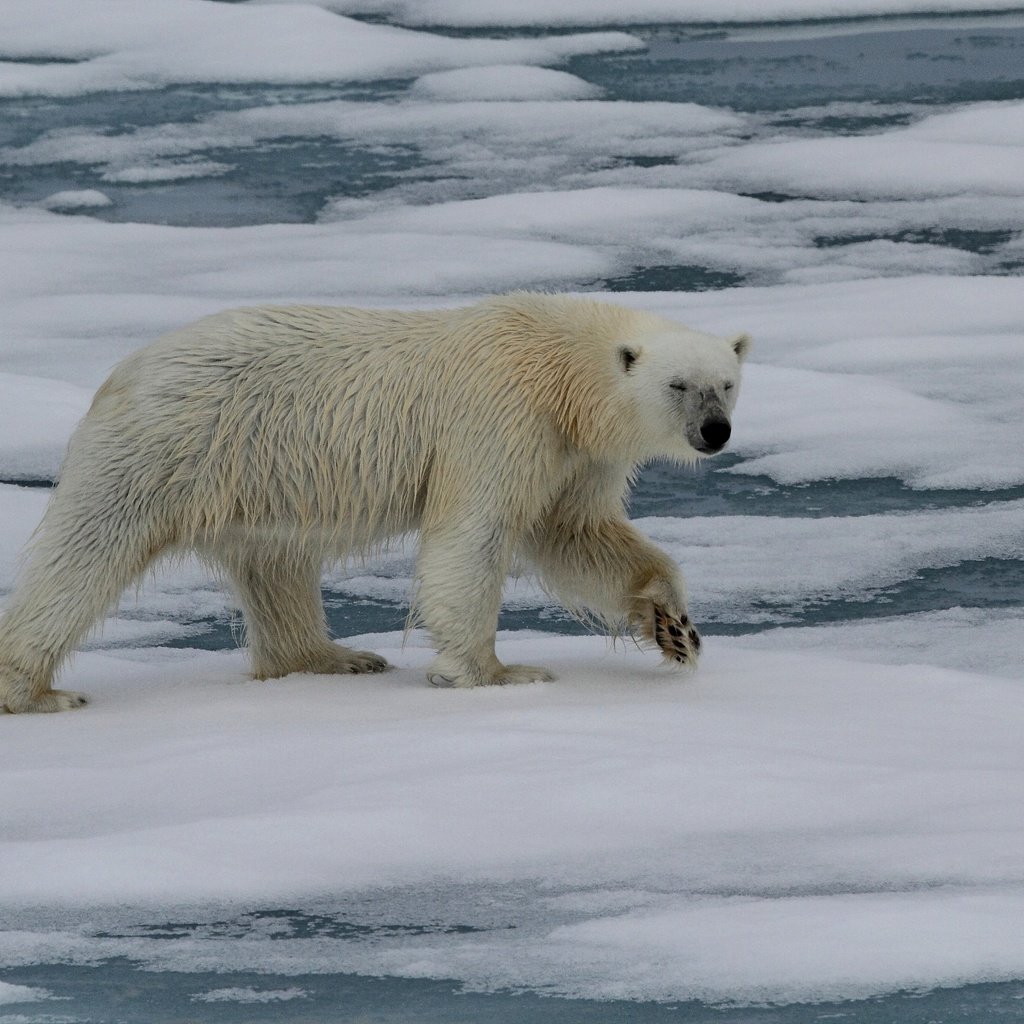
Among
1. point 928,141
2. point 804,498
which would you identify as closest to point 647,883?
point 804,498

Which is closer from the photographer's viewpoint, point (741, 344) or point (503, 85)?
point (741, 344)

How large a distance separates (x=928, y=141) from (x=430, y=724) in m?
8.56

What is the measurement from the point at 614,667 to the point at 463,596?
0.58 meters

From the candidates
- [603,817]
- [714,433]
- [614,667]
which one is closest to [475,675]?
[614,667]

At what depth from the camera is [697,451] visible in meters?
4.64

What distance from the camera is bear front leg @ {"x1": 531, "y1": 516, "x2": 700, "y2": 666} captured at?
482 centimetres

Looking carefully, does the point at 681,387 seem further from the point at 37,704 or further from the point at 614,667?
the point at 37,704

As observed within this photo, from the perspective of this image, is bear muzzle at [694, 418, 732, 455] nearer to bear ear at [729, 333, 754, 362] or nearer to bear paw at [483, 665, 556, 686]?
bear ear at [729, 333, 754, 362]

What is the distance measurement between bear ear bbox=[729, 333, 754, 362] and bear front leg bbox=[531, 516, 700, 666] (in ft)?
1.78

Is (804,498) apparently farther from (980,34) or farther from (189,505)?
(980,34)

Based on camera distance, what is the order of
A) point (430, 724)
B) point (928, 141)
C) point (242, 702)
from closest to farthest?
point (430, 724), point (242, 702), point (928, 141)

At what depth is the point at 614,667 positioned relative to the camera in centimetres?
506

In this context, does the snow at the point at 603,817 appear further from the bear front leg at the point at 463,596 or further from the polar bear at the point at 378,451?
the polar bear at the point at 378,451

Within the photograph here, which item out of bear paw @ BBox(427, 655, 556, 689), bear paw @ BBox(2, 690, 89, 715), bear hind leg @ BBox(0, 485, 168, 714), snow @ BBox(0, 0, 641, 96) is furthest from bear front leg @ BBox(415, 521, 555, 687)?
snow @ BBox(0, 0, 641, 96)
